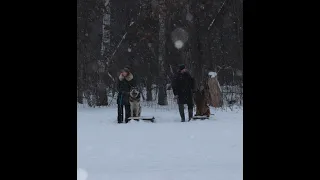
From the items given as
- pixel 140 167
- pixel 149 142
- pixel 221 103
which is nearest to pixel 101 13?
pixel 221 103

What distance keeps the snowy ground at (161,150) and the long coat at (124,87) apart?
845mm

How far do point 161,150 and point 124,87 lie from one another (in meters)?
5.46

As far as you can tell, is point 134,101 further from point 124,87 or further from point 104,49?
point 104,49

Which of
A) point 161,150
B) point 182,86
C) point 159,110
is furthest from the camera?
point 159,110

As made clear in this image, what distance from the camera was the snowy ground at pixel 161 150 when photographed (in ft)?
22.3

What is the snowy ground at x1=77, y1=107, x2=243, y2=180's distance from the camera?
6.79 metres

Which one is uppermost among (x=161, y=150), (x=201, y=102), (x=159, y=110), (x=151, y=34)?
(x=151, y=34)

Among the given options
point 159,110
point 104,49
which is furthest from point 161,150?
point 104,49

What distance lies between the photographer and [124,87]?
14.3 metres

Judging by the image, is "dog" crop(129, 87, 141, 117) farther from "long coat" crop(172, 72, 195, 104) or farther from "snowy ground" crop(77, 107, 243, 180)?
"long coat" crop(172, 72, 195, 104)
